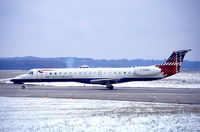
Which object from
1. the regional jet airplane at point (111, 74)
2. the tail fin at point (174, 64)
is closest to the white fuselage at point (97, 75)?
the regional jet airplane at point (111, 74)

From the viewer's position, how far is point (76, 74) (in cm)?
2828

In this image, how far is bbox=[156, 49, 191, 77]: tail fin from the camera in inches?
1049

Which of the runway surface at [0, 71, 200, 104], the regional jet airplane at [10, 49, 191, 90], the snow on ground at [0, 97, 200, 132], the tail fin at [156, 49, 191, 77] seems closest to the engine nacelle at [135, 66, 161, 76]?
the regional jet airplane at [10, 49, 191, 90]

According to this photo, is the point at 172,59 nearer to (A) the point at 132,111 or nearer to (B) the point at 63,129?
(A) the point at 132,111

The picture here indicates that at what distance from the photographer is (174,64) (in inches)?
1054

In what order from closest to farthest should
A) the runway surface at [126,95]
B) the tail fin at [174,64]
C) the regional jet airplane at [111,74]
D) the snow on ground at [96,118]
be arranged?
1. the snow on ground at [96,118]
2. the runway surface at [126,95]
3. the tail fin at [174,64]
4. the regional jet airplane at [111,74]

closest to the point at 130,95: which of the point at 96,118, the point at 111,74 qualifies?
the point at 111,74

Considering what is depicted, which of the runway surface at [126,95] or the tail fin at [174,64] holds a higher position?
the tail fin at [174,64]

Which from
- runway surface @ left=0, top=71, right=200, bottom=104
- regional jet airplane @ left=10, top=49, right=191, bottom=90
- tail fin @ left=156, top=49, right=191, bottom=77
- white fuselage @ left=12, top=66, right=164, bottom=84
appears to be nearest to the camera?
runway surface @ left=0, top=71, right=200, bottom=104

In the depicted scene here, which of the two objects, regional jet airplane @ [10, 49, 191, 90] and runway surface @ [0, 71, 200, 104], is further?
regional jet airplane @ [10, 49, 191, 90]

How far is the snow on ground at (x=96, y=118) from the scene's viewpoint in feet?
31.3

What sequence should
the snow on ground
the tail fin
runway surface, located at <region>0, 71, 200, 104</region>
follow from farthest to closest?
the tail fin < runway surface, located at <region>0, 71, 200, 104</region> < the snow on ground

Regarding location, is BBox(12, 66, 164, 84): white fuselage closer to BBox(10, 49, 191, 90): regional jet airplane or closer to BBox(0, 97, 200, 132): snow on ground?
BBox(10, 49, 191, 90): regional jet airplane

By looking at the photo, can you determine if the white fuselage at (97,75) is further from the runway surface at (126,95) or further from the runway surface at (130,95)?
the runway surface at (130,95)
